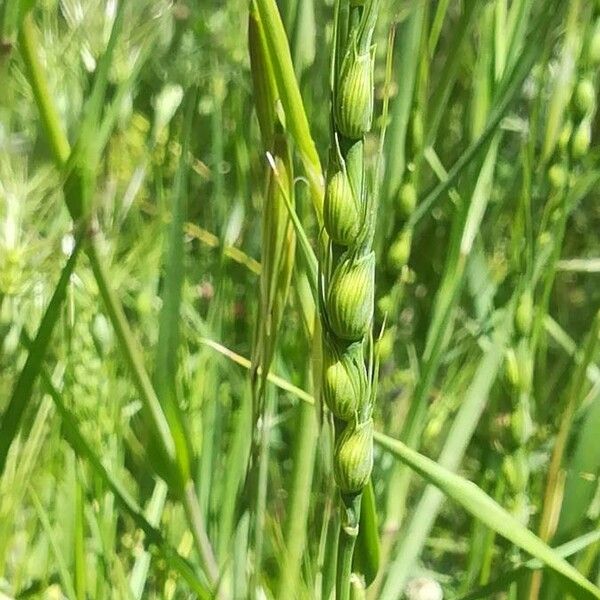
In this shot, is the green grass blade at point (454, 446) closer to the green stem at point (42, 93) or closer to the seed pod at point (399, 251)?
the seed pod at point (399, 251)

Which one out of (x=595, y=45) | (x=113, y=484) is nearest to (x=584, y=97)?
(x=595, y=45)

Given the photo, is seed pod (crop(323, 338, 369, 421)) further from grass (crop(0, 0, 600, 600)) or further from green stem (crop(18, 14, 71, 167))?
green stem (crop(18, 14, 71, 167))

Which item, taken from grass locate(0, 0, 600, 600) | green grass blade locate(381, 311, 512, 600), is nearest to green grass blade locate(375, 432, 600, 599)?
grass locate(0, 0, 600, 600)

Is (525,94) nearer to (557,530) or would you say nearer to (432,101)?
(432,101)

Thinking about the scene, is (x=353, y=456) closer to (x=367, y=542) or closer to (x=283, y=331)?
(x=367, y=542)

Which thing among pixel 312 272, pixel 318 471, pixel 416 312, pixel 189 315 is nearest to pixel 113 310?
pixel 312 272

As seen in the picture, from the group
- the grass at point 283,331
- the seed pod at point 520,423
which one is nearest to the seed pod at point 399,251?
the grass at point 283,331

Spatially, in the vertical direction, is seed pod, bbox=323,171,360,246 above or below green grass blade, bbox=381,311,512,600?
above

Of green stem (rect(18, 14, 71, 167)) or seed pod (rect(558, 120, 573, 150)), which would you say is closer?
green stem (rect(18, 14, 71, 167))
